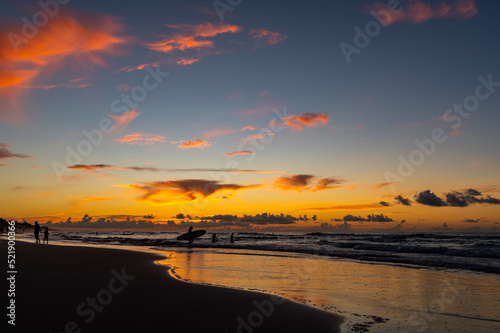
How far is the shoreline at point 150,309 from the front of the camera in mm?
7285

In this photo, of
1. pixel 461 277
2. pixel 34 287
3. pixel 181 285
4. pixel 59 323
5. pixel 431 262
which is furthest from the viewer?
pixel 431 262

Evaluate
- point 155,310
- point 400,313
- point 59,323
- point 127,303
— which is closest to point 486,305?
point 400,313

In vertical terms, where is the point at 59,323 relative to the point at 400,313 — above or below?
above

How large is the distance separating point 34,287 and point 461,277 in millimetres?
17980

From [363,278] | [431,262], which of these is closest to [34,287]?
[363,278]

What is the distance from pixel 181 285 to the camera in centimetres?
1246

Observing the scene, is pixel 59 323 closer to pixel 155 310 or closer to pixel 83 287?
pixel 155 310

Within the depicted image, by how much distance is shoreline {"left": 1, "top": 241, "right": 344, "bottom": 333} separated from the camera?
729 centimetres

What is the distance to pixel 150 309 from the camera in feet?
28.3

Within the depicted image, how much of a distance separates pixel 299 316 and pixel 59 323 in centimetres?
534

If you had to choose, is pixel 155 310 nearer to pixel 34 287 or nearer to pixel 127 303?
pixel 127 303

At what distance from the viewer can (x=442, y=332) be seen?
25.4 feet

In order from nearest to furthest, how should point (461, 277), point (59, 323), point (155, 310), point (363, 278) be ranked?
point (59, 323)
point (155, 310)
point (363, 278)
point (461, 277)

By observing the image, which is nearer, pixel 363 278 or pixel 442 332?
pixel 442 332
